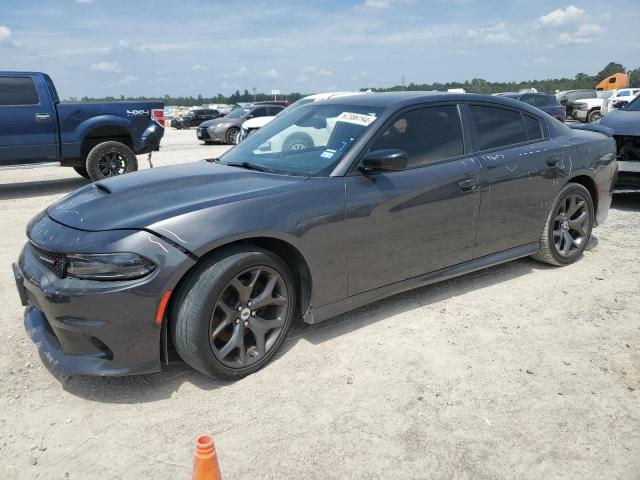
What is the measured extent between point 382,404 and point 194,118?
35124 millimetres

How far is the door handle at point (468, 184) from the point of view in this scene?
4016mm

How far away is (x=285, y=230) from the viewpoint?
319 cm

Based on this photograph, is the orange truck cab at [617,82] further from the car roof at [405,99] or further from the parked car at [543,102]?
the car roof at [405,99]

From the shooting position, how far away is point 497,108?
4508 millimetres

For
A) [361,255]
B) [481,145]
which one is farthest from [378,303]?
[481,145]

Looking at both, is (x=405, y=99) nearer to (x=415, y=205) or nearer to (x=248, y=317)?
(x=415, y=205)

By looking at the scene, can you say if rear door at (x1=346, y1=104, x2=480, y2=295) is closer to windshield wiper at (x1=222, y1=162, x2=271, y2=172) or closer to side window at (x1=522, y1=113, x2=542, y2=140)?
windshield wiper at (x1=222, y1=162, x2=271, y2=172)

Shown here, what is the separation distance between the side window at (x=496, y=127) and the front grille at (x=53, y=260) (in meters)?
3.07

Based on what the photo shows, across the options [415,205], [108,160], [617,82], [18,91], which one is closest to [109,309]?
[415,205]

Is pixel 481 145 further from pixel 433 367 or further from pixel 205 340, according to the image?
pixel 205 340

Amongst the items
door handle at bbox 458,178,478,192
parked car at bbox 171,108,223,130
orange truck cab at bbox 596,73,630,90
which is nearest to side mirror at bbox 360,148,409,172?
door handle at bbox 458,178,478,192

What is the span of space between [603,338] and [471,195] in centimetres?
135

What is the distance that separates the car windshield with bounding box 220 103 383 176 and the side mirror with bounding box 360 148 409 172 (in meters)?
0.20

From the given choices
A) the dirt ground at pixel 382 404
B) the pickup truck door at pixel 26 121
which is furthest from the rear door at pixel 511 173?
the pickup truck door at pixel 26 121
